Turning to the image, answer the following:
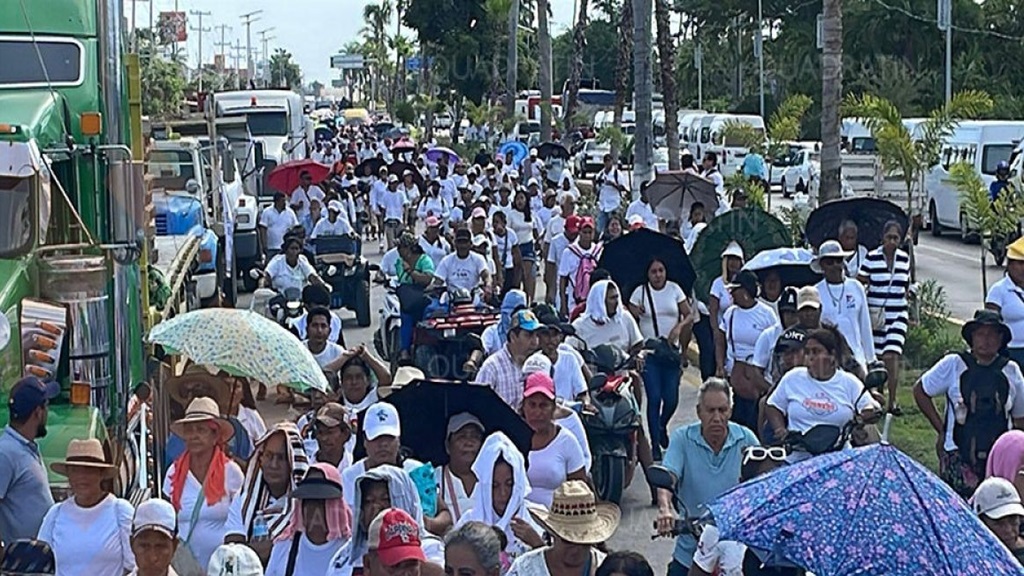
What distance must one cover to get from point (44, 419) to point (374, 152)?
43.8m

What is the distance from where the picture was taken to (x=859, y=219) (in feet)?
50.7

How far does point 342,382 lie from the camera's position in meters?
10.2

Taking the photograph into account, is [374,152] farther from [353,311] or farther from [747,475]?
[747,475]

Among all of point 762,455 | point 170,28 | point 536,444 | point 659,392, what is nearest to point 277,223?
point 659,392

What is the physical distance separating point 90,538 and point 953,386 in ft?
16.4

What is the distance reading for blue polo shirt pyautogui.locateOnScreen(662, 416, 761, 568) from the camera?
26.6 ft

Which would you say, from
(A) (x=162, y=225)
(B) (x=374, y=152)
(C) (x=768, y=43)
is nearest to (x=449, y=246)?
(A) (x=162, y=225)

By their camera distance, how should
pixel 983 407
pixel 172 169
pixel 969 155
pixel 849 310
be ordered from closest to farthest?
pixel 983 407
pixel 849 310
pixel 172 169
pixel 969 155

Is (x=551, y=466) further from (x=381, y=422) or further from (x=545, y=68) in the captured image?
(x=545, y=68)

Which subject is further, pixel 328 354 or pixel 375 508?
pixel 328 354

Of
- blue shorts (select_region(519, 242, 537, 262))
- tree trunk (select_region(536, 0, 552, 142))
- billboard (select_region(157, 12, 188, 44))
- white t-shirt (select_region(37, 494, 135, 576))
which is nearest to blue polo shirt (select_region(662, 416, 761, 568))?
white t-shirt (select_region(37, 494, 135, 576))

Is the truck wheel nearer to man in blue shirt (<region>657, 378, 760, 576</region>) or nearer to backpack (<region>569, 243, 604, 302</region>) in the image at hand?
backpack (<region>569, 243, 604, 302</region>)

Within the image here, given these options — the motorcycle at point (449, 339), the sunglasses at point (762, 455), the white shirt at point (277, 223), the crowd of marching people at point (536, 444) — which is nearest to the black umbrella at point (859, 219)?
the crowd of marching people at point (536, 444)

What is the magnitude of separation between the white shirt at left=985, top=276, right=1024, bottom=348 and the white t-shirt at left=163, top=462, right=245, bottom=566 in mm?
5966
